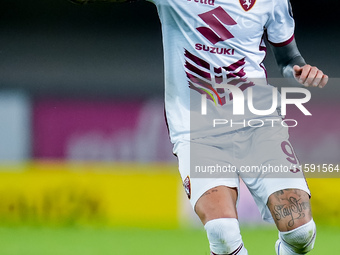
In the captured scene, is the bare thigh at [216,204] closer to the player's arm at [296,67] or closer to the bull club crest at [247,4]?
the player's arm at [296,67]

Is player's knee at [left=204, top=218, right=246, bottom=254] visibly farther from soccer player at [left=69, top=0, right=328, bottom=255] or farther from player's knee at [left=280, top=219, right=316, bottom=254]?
player's knee at [left=280, top=219, right=316, bottom=254]

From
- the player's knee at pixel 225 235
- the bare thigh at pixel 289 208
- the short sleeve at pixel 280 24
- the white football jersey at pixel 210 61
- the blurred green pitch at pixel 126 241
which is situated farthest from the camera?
the blurred green pitch at pixel 126 241

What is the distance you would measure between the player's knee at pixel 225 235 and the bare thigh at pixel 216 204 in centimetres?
2

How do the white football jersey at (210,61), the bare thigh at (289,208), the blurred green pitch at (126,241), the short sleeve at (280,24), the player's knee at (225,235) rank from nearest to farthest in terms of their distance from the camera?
1. the player's knee at (225,235)
2. the bare thigh at (289,208)
3. the white football jersey at (210,61)
4. the short sleeve at (280,24)
5. the blurred green pitch at (126,241)

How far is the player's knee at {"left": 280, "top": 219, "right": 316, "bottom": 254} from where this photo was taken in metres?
3.16

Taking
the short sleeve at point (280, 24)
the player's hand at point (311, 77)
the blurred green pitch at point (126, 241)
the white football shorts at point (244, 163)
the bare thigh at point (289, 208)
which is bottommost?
the blurred green pitch at point (126, 241)

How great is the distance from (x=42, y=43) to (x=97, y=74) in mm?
634

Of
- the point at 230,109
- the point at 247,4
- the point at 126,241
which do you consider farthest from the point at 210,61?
the point at 126,241

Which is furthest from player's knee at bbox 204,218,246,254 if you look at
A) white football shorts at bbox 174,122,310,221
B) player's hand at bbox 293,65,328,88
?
player's hand at bbox 293,65,328,88

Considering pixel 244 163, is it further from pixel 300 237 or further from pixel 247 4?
pixel 247 4

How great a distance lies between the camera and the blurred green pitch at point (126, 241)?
511 centimetres

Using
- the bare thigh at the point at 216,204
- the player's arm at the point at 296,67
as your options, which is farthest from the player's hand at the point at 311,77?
the bare thigh at the point at 216,204

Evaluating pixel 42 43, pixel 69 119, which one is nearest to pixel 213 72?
pixel 69 119

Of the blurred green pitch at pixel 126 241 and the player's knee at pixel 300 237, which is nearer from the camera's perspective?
the player's knee at pixel 300 237
